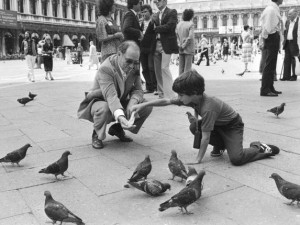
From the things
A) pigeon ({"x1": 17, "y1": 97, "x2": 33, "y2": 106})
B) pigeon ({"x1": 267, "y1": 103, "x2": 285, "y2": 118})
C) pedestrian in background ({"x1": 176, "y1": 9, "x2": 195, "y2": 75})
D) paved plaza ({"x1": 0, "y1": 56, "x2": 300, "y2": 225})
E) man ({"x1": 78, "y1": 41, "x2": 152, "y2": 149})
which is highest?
pedestrian in background ({"x1": 176, "y1": 9, "x2": 195, "y2": 75})

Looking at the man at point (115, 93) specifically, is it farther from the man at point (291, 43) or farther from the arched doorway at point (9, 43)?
the arched doorway at point (9, 43)

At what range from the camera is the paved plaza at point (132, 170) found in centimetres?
277

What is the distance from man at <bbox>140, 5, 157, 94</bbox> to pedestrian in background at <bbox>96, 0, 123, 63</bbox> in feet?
3.90

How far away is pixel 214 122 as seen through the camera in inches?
144

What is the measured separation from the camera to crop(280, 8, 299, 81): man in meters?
10.5

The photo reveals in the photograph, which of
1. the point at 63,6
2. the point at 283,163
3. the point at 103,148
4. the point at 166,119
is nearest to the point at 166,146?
the point at 103,148

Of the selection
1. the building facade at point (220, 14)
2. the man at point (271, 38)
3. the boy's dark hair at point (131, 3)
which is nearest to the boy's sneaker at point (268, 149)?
the man at point (271, 38)

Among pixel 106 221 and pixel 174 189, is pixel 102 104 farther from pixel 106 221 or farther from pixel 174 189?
pixel 106 221

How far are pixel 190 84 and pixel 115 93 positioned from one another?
0.99 metres

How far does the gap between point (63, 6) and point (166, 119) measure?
45309mm

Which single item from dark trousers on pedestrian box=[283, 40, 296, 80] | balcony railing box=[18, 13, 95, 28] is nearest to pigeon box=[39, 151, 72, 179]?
dark trousers on pedestrian box=[283, 40, 296, 80]

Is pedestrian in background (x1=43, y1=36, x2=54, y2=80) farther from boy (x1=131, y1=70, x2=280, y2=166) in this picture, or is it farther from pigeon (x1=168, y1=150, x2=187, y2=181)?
pigeon (x1=168, y1=150, x2=187, y2=181)

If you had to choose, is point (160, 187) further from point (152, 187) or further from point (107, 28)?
point (107, 28)

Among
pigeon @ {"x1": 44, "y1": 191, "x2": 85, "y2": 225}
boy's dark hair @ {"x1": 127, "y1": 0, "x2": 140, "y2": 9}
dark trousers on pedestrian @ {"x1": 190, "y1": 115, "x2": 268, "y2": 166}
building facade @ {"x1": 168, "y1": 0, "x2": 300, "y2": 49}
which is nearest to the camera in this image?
pigeon @ {"x1": 44, "y1": 191, "x2": 85, "y2": 225}
